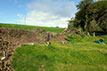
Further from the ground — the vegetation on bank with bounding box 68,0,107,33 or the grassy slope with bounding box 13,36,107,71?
the vegetation on bank with bounding box 68,0,107,33

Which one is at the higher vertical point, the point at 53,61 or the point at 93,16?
the point at 93,16

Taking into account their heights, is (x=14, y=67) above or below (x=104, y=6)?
below

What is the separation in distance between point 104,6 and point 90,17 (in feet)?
14.4

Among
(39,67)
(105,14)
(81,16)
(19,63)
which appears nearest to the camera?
(39,67)

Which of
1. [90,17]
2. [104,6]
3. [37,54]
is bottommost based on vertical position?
[37,54]

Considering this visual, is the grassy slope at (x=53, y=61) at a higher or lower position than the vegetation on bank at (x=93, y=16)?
lower

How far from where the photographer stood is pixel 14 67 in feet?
17.5

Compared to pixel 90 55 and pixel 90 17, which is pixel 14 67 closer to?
pixel 90 55

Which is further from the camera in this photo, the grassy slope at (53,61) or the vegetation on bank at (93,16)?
the vegetation on bank at (93,16)

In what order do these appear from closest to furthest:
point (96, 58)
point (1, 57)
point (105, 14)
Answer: point (1, 57), point (96, 58), point (105, 14)

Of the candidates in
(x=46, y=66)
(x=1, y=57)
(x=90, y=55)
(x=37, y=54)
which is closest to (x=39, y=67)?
(x=46, y=66)

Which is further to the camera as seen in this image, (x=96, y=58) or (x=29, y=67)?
(x=96, y=58)

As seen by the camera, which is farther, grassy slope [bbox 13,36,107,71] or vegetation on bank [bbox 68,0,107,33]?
vegetation on bank [bbox 68,0,107,33]

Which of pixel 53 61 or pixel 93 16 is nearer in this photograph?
pixel 53 61
